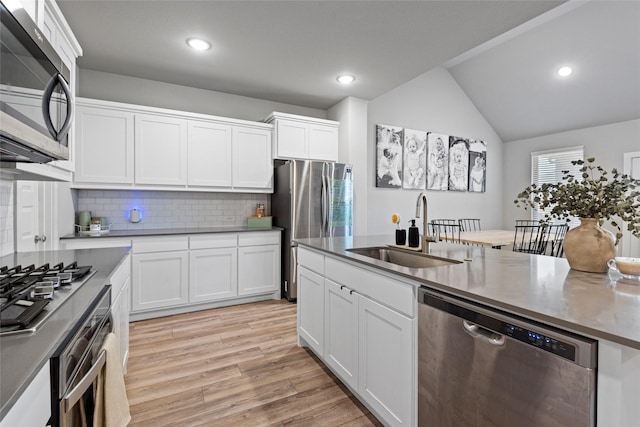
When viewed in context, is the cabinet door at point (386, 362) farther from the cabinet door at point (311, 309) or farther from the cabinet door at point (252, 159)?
the cabinet door at point (252, 159)

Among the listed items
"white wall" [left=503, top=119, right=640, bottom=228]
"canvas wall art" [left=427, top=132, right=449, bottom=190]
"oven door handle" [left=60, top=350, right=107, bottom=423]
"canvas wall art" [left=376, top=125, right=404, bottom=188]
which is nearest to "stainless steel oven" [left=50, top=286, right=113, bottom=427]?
"oven door handle" [left=60, top=350, right=107, bottom=423]

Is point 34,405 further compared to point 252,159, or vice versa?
point 252,159

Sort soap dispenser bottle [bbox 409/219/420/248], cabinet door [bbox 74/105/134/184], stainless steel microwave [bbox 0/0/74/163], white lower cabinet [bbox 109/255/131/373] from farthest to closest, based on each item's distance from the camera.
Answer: cabinet door [bbox 74/105/134/184]
soap dispenser bottle [bbox 409/219/420/248]
white lower cabinet [bbox 109/255/131/373]
stainless steel microwave [bbox 0/0/74/163]

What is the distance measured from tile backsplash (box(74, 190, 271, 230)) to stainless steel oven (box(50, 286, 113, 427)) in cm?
256

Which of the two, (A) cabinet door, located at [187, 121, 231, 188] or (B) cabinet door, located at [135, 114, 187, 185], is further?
(A) cabinet door, located at [187, 121, 231, 188]

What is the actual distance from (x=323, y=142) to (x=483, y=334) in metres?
3.47

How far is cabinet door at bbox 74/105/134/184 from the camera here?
303 cm

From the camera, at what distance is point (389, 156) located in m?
→ 5.03

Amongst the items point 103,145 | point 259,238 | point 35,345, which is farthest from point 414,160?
point 35,345

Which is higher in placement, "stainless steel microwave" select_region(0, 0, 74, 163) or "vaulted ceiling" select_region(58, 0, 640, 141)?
"vaulted ceiling" select_region(58, 0, 640, 141)

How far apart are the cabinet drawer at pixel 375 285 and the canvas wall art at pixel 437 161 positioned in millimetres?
4089

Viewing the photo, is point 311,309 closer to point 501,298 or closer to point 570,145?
point 501,298

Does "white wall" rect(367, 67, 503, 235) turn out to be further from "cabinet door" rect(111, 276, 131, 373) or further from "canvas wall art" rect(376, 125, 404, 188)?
"cabinet door" rect(111, 276, 131, 373)

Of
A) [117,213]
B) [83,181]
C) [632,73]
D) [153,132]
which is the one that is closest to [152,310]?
[117,213]
